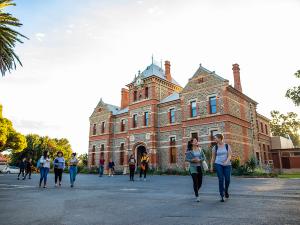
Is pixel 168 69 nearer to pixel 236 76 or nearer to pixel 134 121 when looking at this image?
pixel 134 121

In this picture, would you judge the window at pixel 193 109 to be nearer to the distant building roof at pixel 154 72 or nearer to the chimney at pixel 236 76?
the chimney at pixel 236 76

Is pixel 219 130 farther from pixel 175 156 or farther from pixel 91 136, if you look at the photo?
pixel 91 136

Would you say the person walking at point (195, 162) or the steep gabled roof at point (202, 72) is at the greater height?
the steep gabled roof at point (202, 72)

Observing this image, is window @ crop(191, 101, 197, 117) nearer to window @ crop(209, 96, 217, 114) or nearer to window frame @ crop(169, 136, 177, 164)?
window @ crop(209, 96, 217, 114)

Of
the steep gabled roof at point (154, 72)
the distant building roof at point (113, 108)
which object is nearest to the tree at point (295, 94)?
the steep gabled roof at point (154, 72)

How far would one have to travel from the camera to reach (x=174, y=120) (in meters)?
28.2

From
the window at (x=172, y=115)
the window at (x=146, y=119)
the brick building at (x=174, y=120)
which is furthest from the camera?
the window at (x=146, y=119)

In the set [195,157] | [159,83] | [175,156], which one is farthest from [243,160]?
[195,157]

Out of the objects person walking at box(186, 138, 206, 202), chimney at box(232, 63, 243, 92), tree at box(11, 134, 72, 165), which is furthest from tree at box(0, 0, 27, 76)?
tree at box(11, 134, 72, 165)

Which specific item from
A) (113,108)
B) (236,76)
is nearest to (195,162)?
(236,76)

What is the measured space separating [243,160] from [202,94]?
8351 mm

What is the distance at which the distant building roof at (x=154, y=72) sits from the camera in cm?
3184

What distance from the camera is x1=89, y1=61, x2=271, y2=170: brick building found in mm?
24125

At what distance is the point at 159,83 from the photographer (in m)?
31.1
